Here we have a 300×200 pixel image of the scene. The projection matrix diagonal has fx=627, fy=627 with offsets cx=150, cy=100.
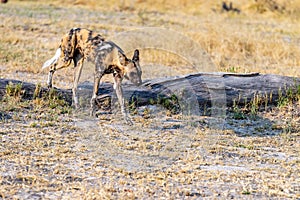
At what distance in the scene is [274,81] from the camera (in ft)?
30.2

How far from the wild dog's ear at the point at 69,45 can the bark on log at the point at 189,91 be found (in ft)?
1.65

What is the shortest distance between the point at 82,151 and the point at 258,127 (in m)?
2.66

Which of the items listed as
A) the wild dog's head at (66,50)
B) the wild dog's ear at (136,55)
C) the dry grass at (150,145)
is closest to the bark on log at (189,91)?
the dry grass at (150,145)

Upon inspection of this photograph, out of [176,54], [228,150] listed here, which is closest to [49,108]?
[228,150]

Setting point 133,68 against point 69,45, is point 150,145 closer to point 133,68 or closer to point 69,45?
point 133,68

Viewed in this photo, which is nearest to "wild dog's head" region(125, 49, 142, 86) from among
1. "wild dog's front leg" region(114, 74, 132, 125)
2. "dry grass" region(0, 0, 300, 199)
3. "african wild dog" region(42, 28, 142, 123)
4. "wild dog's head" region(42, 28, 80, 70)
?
"african wild dog" region(42, 28, 142, 123)

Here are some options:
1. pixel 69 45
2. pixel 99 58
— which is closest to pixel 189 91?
pixel 99 58

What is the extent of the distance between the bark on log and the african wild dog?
0.46 m

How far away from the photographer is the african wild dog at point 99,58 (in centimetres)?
810

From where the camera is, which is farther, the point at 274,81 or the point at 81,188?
the point at 274,81

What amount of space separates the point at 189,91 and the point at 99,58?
1450 mm

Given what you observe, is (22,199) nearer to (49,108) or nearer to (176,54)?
(49,108)

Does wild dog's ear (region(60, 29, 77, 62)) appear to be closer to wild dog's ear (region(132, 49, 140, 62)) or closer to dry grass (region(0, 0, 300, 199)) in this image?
dry grass (region(0, 0, 300, 199))

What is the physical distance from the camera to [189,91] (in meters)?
8.84
